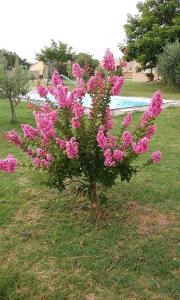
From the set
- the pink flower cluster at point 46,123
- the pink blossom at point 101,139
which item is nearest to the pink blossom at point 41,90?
the pink flower cluster at point 46,123

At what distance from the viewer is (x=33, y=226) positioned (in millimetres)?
4215

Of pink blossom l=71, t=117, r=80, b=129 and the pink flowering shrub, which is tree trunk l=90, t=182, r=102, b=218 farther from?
pink blossom l=71, t=117, r=80, b=129

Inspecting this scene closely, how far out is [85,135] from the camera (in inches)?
153

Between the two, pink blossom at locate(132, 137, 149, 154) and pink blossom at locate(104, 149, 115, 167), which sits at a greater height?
pink blossom at locate(132, 137, 149, 154)

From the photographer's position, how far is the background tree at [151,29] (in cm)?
2302

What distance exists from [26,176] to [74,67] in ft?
7.92

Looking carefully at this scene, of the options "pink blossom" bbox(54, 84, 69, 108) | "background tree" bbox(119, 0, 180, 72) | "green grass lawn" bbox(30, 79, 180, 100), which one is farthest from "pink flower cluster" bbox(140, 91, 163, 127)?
"background tree" bbox(119, 0, 180, 72)

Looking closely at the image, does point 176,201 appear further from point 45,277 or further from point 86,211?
point 45,277

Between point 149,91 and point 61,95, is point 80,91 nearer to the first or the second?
point 61,95

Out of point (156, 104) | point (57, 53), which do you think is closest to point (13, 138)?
point (156, 104)

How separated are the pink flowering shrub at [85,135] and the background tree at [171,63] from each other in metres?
16.8

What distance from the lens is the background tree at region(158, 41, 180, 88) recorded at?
20.2m

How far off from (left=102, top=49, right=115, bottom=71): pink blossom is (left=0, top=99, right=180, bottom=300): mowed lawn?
56.9 inches

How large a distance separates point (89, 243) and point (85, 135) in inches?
42.1
